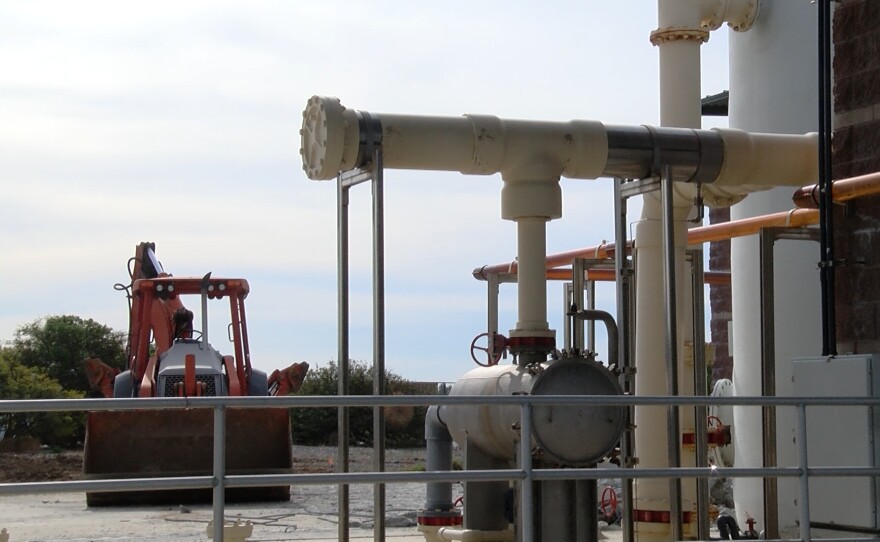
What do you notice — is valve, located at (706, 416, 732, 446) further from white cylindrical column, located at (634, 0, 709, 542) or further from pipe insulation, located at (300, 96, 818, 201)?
pipe insulation, located at (300, 96, 818, 201)

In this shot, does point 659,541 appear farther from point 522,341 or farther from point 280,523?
point 280,523

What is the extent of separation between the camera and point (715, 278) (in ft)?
56.2

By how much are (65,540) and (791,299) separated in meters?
7.22

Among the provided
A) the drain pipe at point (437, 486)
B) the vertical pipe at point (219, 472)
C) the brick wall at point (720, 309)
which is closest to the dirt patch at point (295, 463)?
the brick wall at point (720, 309)

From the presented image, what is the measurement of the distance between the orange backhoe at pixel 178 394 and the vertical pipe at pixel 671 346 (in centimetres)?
819


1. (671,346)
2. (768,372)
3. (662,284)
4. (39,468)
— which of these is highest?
(662,284)

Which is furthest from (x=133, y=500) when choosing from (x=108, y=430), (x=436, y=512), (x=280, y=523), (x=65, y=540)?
→ (x=436, y=512)

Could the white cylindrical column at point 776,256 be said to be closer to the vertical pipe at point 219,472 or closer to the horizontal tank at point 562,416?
the horizontal tank at point 562,416

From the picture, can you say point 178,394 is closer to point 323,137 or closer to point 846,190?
point 323,137

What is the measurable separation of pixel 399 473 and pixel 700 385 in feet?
15.6

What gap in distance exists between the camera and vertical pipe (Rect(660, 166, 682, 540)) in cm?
927

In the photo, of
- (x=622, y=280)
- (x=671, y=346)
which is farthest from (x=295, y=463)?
(x=671, y=346)

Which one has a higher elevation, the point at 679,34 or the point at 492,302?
the point at 679,34

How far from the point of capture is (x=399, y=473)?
7.01 m
